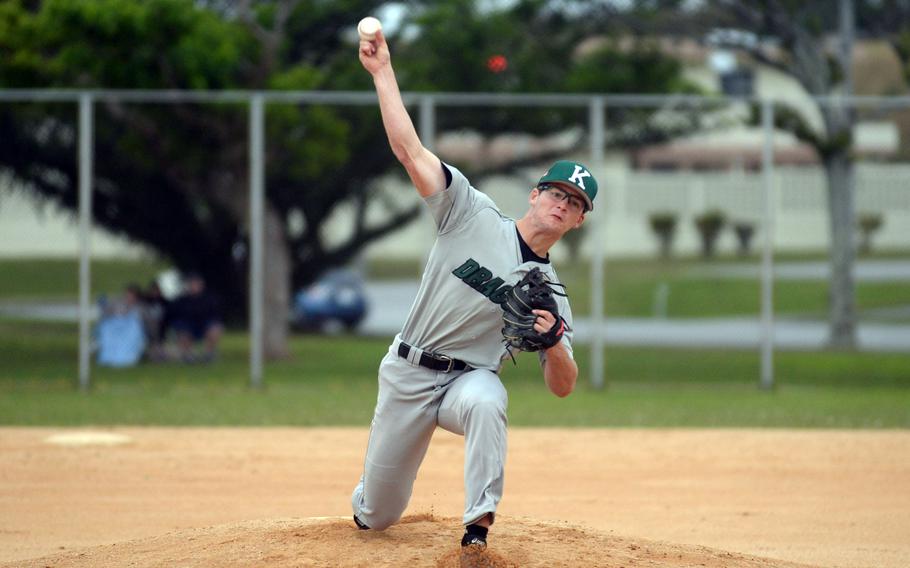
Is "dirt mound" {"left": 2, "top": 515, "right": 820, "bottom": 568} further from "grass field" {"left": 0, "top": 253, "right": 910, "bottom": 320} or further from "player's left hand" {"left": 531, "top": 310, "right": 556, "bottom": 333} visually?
"grass field" {"left": 0, "top": 253, "right": 910, "bottom": 320}

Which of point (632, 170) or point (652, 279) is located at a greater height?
point (632, 170)

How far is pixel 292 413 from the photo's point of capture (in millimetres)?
12016

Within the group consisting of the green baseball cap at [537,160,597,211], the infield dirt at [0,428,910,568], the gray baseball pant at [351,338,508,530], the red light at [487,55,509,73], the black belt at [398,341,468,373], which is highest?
the red light at [487,55,509,73]

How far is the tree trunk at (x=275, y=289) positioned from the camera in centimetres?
1500

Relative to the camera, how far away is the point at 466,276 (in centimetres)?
522

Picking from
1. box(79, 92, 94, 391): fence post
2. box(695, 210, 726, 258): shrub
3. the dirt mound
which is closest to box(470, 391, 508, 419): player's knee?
the dirt mound

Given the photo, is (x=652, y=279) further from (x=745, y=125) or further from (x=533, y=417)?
(x=533, y=417)

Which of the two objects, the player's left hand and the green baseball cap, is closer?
the player's left hand

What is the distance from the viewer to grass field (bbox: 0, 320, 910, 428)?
1183cm

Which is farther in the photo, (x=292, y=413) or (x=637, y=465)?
(x=292, y=413)

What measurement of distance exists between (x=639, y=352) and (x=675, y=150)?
2.64 metres

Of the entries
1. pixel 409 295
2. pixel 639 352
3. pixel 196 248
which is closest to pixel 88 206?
pixel 196 248

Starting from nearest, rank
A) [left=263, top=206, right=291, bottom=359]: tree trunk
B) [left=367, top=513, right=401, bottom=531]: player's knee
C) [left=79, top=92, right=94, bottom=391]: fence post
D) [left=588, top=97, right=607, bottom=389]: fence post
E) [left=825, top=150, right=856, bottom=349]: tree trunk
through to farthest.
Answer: [left=367, top=513, right=401, bottom=531]: player's knee
[left=79, top=92, right=94, bottom=391]: fence post
[left=588, top=97, right=607, bottom=389]: fence post
[left=263, top=206, right=291, bottom=359]: tree trunk
[left=825, top=150, right=856, bottom=349]: tree trunk

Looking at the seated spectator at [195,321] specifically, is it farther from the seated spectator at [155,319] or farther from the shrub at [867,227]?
the shrub at [867,227]
